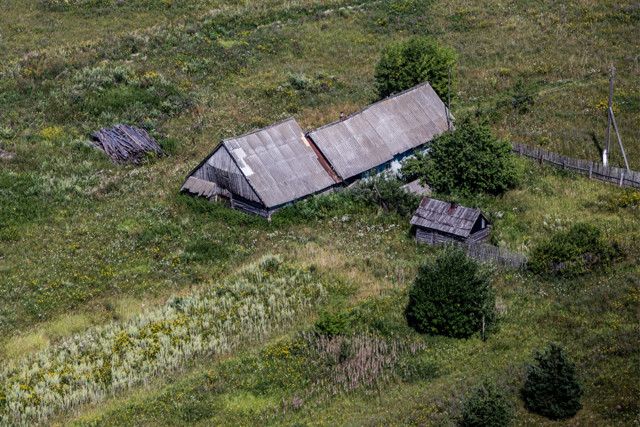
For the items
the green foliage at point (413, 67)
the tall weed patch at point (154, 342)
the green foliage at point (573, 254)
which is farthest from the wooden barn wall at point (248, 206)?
the green foliage at point (413, 67)

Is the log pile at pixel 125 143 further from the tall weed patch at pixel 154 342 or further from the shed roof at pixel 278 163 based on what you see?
the tall weed patch at pixel 154 342

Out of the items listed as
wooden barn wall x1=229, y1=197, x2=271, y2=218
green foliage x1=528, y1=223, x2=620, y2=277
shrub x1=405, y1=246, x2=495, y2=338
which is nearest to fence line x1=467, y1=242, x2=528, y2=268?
green foliage x1=528, y1=223, x2=620, y2=277

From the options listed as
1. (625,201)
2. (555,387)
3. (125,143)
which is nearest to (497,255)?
(625,201)

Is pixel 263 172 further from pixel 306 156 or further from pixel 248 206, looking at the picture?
pixel 306 156

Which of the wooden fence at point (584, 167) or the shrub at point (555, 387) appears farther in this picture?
the wooden fence at point (584, 167)

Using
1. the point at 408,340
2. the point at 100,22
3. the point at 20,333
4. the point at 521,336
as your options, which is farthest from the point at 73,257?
the point at 100,22

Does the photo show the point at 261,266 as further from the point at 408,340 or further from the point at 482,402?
the point at 482,402

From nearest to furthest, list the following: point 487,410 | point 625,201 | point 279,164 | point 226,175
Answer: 1. point 487,410
2. point 625,201
3. point 226,175
4. point 279,164
